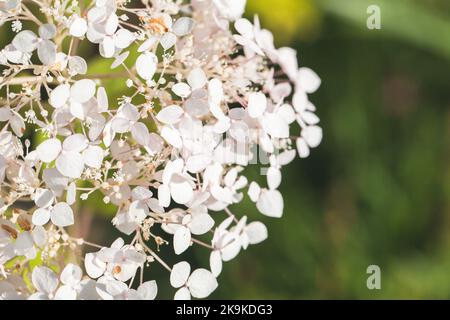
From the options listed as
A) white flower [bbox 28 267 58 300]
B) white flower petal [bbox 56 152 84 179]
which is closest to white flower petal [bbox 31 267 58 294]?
white flower [bbox 28 267 58 300]

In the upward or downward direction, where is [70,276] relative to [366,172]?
downward

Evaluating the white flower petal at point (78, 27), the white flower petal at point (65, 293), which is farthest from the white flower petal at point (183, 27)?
the white flower petal at point (65, 293)

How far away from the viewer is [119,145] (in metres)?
0.83

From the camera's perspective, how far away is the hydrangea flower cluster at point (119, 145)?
2.63ft

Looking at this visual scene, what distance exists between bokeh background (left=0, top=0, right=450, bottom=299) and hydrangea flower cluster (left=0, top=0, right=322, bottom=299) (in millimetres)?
788

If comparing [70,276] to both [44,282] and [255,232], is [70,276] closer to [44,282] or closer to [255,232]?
[44,282]

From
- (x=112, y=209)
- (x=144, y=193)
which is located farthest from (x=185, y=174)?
(x=112, y=209)

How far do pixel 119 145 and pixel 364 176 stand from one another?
1166 millimetres

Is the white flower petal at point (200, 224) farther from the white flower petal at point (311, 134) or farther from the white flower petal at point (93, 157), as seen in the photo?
the white flower petal at point (311, 134)

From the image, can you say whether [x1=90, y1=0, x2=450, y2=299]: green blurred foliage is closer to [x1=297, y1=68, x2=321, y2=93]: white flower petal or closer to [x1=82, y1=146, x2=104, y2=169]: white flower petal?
[x1=297, y1=68, x2=321, y2=93]: white flower petal

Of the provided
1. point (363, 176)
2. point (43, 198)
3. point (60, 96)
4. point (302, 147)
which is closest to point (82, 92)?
point (60, 96)

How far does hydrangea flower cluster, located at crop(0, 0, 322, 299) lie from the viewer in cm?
80

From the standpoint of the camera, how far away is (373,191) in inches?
73.9

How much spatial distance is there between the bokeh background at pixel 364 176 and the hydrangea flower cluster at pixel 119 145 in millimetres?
788
